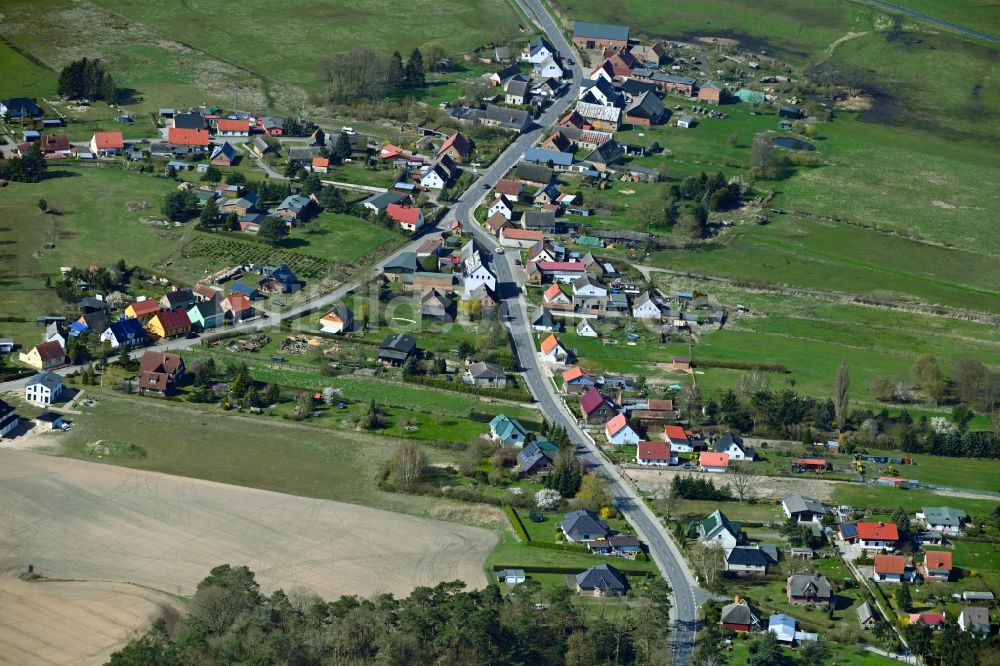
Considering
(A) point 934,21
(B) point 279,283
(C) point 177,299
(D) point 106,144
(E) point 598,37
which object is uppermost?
(A) point 934,21

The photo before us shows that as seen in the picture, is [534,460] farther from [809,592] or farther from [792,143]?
[792,143]

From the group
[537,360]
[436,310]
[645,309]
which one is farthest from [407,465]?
[645,309]

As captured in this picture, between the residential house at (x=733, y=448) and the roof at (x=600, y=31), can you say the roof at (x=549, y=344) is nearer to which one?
the residential house at (x=733, y=448)

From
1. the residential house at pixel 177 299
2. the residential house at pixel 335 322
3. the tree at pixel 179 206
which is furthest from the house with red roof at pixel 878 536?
the tree at pixel 179 206

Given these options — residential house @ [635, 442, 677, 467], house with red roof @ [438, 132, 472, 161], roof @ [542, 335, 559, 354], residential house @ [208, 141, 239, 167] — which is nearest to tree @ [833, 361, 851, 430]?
residential house @ [635, 442, 677, 467]

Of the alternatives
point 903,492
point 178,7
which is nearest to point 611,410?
point 903,492

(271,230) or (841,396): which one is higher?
(271,230)

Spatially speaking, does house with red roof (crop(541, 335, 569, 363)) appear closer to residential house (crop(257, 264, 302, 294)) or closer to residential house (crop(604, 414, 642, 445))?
residential house (crop(604, 414, 642, 445))
